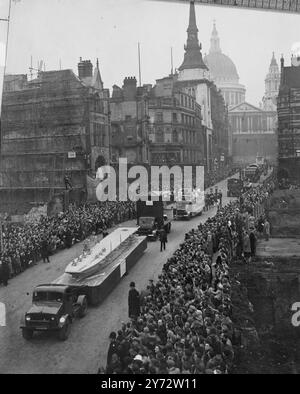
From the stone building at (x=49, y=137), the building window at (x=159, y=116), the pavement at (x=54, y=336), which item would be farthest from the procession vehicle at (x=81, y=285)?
the stone building at (x=49, y=137)

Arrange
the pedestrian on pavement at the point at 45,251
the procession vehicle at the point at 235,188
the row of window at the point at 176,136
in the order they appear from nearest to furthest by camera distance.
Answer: the pedestrian on pavement at the point at 45,251 < the row of window at the point at 176,136 < the procession vehicle at the point at 235,188

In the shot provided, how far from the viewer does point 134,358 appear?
10.2m

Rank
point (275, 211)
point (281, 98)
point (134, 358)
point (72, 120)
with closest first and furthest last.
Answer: point (134, 358), point (72, 120), point (281, 98), point (275, 211)

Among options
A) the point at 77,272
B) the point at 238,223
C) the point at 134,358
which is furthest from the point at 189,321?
the point at 238,223

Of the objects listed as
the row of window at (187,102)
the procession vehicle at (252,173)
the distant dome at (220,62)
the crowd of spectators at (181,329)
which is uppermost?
the distant dome at (220,62)

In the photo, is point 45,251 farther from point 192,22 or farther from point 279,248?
point 279,248

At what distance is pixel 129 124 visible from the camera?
30438 millimetres

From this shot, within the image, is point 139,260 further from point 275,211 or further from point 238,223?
point 275,211

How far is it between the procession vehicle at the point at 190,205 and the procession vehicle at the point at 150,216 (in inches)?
109

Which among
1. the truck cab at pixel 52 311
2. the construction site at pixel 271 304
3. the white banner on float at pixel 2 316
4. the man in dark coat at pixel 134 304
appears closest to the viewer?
the truck cab at pixel 52 311

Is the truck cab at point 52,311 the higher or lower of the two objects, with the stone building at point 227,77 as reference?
lower

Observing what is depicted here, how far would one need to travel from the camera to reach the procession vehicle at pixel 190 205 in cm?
2829

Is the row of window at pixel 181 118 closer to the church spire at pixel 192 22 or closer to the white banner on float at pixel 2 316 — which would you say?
the church spire at pixel 192 22

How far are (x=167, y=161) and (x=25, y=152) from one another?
1139cm
